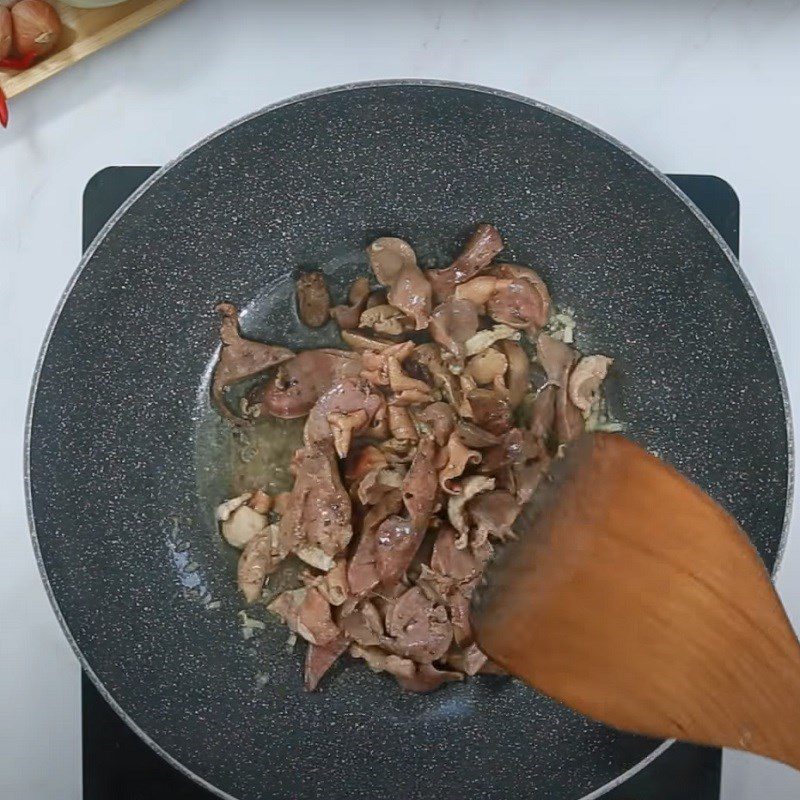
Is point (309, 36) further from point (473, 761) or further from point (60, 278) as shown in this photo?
point (473, 761)

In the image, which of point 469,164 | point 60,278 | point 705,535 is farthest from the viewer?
point 60,278

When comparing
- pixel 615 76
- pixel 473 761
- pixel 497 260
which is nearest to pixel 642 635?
A: pixel 473 761

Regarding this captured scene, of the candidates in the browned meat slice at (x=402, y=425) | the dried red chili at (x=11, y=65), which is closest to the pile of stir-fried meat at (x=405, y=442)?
the browned meat slice at (x=402, y=425)

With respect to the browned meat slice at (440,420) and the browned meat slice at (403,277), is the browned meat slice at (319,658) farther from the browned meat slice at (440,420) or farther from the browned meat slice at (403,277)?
the browned meat slice at (403,277)

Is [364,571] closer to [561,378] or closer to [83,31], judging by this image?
[561,378]

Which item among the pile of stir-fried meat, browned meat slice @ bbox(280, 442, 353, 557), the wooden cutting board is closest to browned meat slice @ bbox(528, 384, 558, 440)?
the pile of stir-fried meat

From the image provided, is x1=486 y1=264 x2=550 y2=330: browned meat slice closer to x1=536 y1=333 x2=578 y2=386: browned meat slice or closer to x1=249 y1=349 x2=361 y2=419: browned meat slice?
x1=536 y1=333 x2=578 y2=386: browned meat slice
